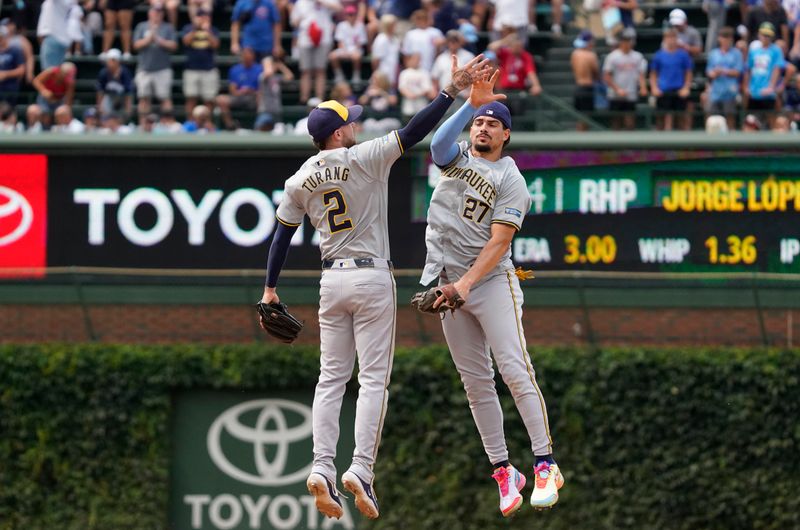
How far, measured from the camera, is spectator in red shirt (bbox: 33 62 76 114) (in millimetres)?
20562

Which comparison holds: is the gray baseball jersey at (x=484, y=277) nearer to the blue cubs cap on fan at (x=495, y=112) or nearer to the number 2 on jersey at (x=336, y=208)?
the blue cubs cap on fan at (x=495, y=112)

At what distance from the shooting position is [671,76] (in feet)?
65.7

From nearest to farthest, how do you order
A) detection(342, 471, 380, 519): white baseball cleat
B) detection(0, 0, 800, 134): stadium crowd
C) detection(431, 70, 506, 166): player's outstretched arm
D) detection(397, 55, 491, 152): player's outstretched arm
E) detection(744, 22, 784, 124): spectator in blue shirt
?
detection(397, 55, 491, 152): player's outstretched arm, detection(431, 70, 506, 166): player's outstretched arm, detection(342, 471, 380, 519): white baseball cleat, detection(744, 22, 784, 124): spectator in blue shirt, detection(0, 0, 800, 134): stadium crowd

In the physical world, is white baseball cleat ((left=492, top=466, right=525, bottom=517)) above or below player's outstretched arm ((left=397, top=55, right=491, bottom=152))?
below

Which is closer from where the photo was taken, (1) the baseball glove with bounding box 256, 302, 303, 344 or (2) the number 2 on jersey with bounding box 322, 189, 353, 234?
(2) the number 2 on jersey with bounding box 322, 189, 353, 234

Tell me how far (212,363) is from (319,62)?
464 cm

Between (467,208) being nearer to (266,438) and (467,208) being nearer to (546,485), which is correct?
(546,485)

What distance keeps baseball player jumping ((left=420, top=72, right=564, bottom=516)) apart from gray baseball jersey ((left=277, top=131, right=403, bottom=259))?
390mm

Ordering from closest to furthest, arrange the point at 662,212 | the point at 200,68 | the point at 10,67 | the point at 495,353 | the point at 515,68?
the point at 495,353
the point at 662,212
the point at 515,68
the point at 200,68
the point at 10,67

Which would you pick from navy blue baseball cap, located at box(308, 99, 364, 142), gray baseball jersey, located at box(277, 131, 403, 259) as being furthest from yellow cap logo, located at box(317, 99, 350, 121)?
gray baseball jersey, located at box(277, 131, 403, 259)

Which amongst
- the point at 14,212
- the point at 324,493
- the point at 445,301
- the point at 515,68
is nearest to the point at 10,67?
the point at 14,212

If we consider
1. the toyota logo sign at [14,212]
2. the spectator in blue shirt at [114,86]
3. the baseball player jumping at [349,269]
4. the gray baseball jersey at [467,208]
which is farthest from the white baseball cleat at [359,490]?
the spectator in blue shirt at [114,86]

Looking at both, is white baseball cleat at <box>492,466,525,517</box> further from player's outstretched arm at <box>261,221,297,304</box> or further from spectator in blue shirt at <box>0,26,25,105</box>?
spectator in blue shirt at <box>0,26,25,105</box>

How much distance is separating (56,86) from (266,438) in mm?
5641
